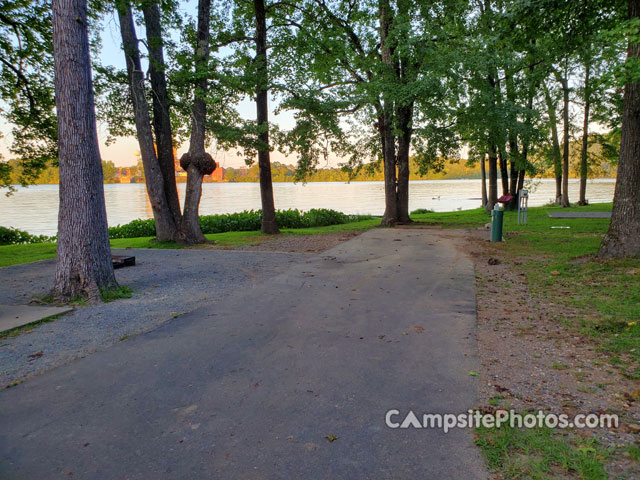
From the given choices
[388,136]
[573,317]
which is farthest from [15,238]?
[573,317]

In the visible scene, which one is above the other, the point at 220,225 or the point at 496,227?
the point at 496,227

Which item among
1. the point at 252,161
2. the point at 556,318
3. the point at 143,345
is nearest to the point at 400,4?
the point at 252,161

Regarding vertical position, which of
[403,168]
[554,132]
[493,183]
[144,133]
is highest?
[554,132]

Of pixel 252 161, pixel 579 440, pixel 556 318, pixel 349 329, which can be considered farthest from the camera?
pixel 252 161

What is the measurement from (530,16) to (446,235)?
708 cm

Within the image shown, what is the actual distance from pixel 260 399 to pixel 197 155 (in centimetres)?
1120

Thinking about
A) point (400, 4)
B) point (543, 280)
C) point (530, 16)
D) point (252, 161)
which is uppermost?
point (400, 4)

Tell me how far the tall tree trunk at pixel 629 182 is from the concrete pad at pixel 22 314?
967cm

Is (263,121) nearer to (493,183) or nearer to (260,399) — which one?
(493,183)

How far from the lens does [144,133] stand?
12930 millimetres

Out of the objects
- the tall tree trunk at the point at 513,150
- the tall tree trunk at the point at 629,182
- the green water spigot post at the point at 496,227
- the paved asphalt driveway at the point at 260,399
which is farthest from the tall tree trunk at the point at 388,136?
the paved asphalt driveway at the point at 260,399

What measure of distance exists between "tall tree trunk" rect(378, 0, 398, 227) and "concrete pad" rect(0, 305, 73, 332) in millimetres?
13484

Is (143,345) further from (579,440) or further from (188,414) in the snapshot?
(579,440)

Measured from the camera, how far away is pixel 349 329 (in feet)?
16.3
